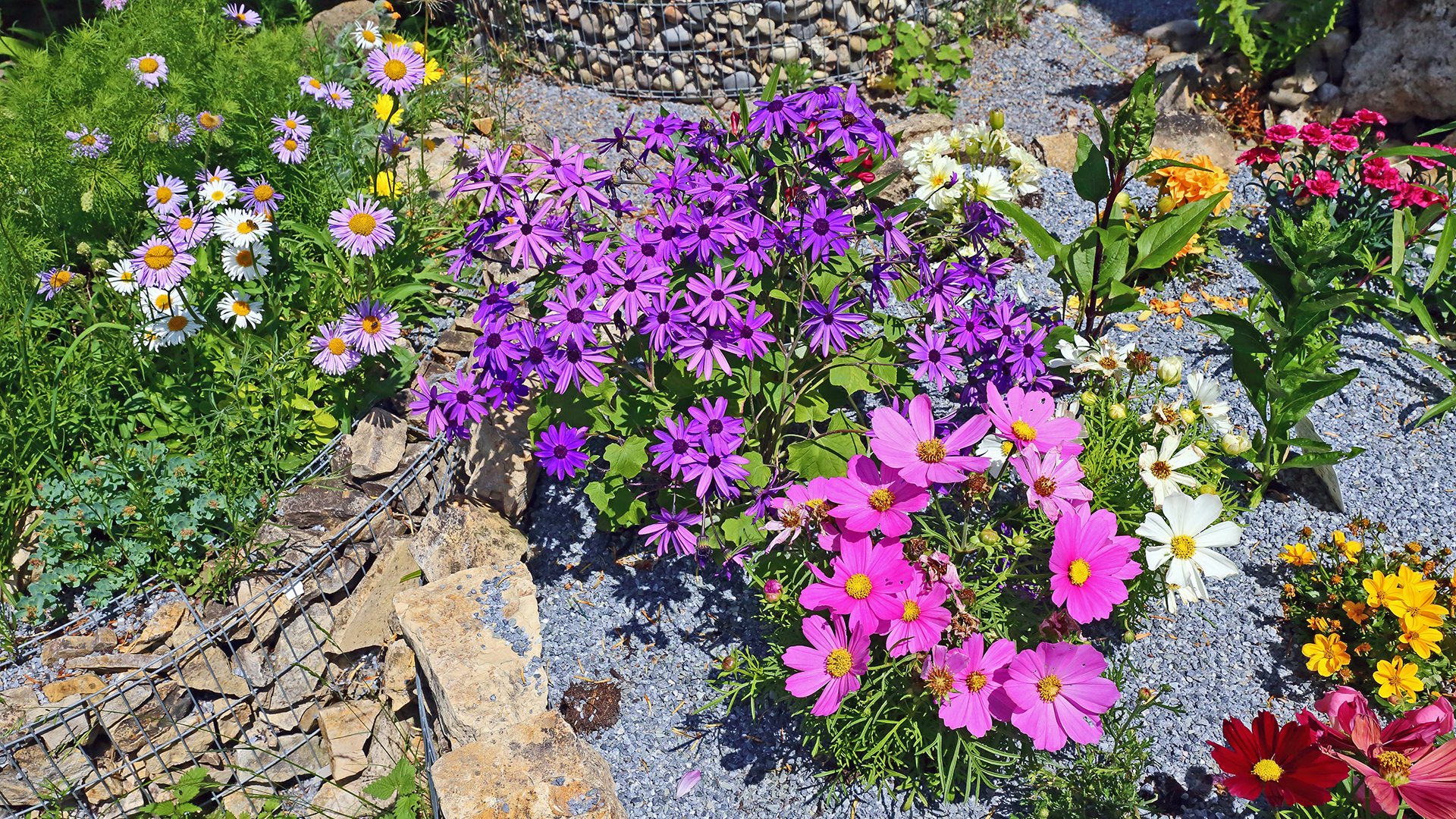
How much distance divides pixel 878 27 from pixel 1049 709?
155 inches

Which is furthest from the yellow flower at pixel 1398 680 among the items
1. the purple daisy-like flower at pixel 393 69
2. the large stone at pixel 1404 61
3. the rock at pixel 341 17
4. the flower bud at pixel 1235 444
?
the rock at pixel 341 17

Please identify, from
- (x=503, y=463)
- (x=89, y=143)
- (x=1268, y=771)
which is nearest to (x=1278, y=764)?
(x=1268, y=771)

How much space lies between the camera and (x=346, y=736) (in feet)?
10.3

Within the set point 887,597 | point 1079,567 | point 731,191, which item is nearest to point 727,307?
point 731,191

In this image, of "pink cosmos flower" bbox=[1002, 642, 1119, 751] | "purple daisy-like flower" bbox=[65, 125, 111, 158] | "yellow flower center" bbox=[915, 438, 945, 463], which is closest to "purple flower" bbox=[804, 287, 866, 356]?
"yellow flower center" bbox=[915, 438, 945, 463]

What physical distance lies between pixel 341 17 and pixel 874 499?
4.37 m

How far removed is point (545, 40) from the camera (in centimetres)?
500

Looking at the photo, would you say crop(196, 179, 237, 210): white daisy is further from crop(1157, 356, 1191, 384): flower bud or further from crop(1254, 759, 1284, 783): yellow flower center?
crop(1254, 759, 1284, 783): yellow flower center

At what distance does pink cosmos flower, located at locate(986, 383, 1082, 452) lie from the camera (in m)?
2.14

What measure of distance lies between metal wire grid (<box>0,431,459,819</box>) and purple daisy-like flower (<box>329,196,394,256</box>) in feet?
2.28

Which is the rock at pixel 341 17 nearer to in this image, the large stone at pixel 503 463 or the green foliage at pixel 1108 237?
the large stone at pixel 503 463

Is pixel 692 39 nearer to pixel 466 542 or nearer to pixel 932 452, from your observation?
pixel 466 542

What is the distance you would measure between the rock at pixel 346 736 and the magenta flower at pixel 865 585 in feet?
6.24

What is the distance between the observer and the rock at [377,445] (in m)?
3.19
